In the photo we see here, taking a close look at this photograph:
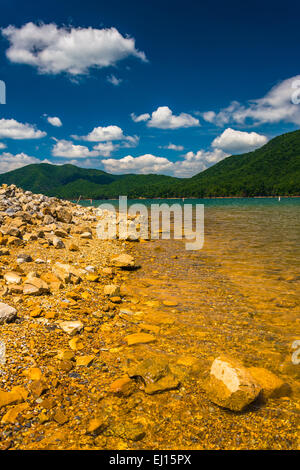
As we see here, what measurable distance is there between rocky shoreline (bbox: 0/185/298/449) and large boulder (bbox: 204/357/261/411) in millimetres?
12

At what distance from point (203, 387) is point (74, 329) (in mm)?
2575

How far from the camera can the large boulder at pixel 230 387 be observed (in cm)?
308

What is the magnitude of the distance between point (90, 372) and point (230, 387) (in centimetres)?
208

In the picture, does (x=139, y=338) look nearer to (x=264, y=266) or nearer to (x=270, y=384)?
(x=270, y=384)

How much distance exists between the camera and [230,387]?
3.15 m

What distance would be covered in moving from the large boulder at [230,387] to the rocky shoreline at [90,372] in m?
0.01

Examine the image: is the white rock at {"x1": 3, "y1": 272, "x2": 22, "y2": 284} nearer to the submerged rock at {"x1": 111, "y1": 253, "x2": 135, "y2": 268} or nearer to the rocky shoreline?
the rocky shoreline

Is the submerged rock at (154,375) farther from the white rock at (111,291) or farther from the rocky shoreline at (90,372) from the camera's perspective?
the white rock at (111,291)

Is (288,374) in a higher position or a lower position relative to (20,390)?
lower

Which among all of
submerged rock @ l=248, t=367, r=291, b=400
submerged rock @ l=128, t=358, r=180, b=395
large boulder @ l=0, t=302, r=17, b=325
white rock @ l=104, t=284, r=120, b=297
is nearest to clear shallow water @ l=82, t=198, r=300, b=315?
submerged rock @ l=248, t=367, r=291, b=400

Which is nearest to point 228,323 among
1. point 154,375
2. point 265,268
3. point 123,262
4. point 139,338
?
point 139,338

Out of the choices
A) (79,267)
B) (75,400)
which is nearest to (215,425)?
(75,400)
